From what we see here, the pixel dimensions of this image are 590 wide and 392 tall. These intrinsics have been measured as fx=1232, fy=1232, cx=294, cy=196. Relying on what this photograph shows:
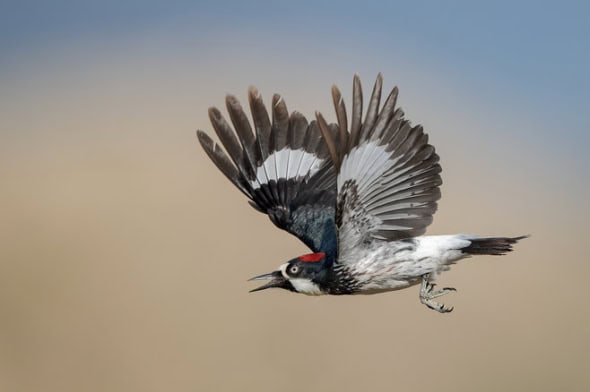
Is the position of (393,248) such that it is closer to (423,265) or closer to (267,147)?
(423,265)

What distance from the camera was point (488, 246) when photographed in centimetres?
842

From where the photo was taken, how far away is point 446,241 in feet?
27.6

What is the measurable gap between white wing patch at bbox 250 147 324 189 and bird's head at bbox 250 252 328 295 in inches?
50.5

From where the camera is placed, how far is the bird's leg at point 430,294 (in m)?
8.30

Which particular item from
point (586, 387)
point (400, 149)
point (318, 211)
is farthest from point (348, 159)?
point (586, 387)

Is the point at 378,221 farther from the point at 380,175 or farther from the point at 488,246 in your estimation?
the point at 488,246

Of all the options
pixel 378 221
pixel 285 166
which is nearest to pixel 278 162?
pixel 285 166

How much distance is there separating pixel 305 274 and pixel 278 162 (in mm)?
1505

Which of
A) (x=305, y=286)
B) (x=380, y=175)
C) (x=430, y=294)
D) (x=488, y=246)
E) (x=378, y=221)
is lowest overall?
(x=430, y=294)

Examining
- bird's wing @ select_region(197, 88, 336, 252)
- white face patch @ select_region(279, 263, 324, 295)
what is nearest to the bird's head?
white face patch @ select_region(279, 263, 324, 295)

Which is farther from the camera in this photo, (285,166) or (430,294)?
(285,166)

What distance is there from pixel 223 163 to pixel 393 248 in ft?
6.33

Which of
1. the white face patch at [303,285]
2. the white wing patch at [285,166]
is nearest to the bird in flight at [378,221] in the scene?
the white face patch at [303,285]

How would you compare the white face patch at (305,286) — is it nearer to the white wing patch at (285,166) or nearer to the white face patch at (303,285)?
the white face patch at (303,285)
